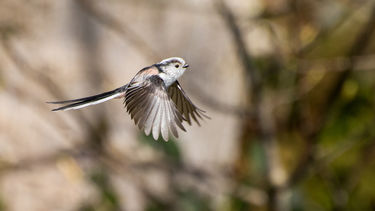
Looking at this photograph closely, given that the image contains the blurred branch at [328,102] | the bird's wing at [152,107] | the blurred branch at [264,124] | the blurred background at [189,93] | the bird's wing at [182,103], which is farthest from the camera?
the blurred background at [189,93]

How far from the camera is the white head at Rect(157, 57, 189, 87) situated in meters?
0.82

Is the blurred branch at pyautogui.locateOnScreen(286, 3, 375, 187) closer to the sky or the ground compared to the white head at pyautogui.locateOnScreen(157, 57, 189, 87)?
closer to the sky

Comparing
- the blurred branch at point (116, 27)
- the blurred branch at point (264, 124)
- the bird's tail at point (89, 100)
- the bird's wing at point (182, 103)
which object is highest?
the blurred branch at point (116, 27)

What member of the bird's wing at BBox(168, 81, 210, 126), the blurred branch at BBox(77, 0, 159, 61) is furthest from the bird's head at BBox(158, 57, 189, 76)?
the blurred branch at BBox(77, 0, 159, 61)

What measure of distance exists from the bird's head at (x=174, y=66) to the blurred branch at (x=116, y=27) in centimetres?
128

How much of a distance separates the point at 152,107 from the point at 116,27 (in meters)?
1.36

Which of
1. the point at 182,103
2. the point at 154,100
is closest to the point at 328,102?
the point at 182,103

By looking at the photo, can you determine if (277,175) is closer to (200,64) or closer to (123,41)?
(200,64)

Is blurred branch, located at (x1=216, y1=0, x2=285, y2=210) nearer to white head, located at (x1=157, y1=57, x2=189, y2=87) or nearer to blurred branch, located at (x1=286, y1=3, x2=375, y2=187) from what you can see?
blurred branch, located at (x1=286, y1=3, x2=375, y2=187)

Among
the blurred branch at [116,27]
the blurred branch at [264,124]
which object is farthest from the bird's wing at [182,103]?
the blurred branch at [116,27]

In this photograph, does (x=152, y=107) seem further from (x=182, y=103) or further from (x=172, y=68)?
(x=182, y=103)

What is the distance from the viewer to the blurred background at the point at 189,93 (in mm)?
2367

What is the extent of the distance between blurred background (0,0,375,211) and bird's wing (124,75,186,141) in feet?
4.28

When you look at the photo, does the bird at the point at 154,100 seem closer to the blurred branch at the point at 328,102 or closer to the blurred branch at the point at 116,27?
the blurred branch at the point at 116,27
